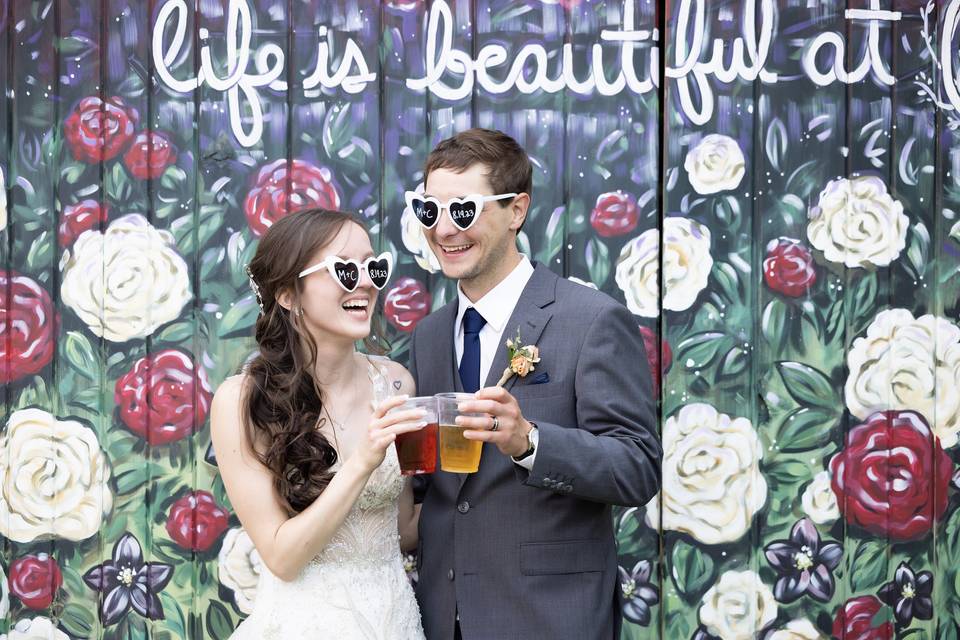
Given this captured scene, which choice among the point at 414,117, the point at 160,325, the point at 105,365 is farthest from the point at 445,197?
the point at 105,365

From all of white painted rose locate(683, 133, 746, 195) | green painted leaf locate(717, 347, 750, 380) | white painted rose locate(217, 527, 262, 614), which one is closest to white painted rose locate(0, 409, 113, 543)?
white painted rose locate(217, 527, 262, 614)

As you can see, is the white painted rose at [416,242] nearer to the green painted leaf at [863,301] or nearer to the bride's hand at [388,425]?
the bride's hand at [388,425]

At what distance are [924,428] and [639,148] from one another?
1.44 meters

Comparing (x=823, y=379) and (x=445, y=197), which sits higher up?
(x=445, y=197)

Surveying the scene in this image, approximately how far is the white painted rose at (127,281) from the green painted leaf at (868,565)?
8.49 feet

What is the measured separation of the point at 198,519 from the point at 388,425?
1.47 m

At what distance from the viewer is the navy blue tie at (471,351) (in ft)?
9.14

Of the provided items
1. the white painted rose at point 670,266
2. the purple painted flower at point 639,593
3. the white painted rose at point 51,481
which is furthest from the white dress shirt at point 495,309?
the white painted rose at point 51,481

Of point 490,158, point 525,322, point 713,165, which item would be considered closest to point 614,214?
point 713,165

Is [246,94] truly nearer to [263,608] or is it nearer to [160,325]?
[160,325]

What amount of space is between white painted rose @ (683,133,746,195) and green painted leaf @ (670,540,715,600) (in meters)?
1.27

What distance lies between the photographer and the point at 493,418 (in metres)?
2.33

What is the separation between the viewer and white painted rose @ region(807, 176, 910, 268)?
11.4 feet

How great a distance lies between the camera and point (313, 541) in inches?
98.3
